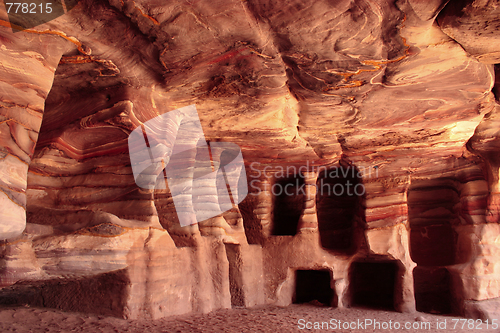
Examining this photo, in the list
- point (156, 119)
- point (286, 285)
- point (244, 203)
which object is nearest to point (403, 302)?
point (286, 285)

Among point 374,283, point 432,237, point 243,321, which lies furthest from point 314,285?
point 243,321

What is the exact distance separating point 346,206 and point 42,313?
19.8 ft

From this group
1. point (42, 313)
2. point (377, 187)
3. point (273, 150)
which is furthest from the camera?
point (377, 187)

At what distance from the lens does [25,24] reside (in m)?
2.38

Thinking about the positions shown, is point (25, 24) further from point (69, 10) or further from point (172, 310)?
point (172, 310)

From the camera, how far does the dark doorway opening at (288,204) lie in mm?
7648

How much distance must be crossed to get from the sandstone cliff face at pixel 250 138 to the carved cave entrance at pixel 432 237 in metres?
0.04

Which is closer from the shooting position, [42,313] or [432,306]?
[42,313]

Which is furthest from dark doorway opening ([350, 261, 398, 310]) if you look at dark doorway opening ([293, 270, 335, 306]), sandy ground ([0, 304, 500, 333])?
sandy ground ([0, 304, 500, 333])

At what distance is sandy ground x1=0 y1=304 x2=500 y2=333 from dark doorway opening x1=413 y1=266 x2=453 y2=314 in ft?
3.82

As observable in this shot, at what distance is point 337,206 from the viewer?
791 cm

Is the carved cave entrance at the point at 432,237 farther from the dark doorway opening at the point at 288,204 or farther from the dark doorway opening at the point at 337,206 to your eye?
the dark doorway opening at the point at 288,204

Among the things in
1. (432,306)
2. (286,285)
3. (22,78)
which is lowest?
(432,306)

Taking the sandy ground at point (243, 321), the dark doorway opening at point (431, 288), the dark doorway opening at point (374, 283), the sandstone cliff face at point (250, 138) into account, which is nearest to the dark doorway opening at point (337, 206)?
the sandstone cliff face at point (250, 138)
